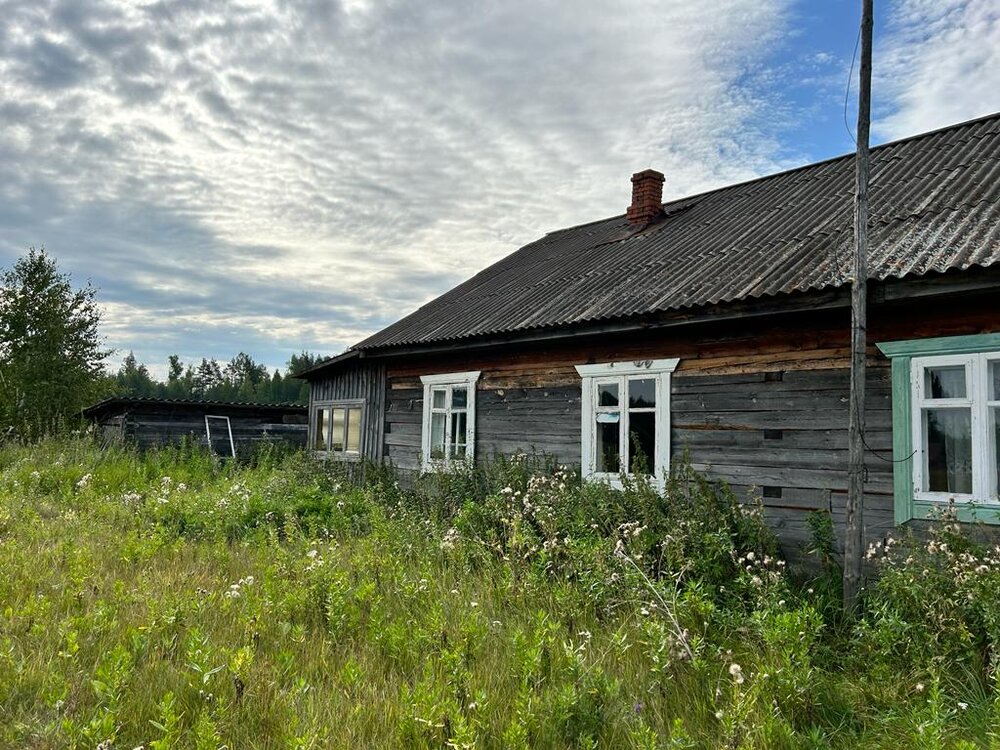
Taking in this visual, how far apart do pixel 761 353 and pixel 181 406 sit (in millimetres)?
18677

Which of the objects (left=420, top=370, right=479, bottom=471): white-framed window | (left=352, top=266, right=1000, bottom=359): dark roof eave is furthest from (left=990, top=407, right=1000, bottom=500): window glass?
(left=420, top=370, right=479, bottom=471): white-framed window

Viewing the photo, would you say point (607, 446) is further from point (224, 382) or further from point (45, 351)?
point (224, 382)

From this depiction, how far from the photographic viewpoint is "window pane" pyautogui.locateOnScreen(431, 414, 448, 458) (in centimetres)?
1125

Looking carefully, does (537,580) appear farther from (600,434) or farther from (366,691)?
(600,434)

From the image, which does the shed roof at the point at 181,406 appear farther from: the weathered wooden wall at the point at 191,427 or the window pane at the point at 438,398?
the window pane at the point at 438,398

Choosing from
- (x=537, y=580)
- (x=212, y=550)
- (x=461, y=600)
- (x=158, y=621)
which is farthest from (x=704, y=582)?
(x=212, y=550)

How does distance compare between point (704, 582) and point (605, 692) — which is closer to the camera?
point (605, 692)

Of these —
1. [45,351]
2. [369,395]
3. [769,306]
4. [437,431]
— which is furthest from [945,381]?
[45,351]

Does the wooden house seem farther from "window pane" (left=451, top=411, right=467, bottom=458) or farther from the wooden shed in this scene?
the wooden shed

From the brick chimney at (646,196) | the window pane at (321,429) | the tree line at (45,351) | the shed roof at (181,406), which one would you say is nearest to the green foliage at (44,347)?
the tree line at (45,351)

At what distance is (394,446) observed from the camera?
1227cm

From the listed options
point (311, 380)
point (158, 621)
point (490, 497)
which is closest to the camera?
point (158, 621)

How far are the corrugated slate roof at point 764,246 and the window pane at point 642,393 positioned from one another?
3.11 ft

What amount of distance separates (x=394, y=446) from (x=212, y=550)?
5.40m
